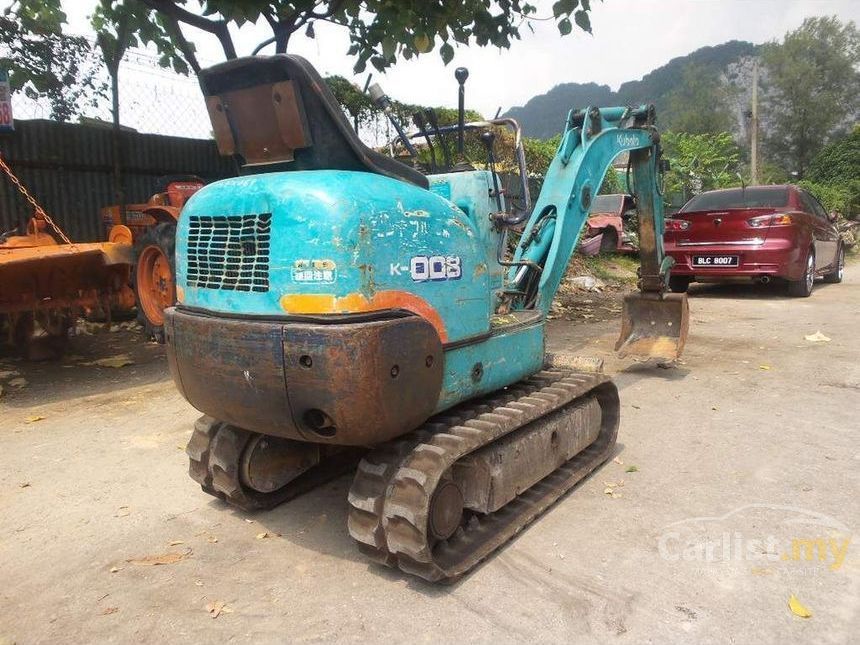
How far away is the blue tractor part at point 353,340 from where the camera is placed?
252 centimetres

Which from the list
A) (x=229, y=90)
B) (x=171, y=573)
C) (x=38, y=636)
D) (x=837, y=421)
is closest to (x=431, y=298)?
(x=229, y=90)

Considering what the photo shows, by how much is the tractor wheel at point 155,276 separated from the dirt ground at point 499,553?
1834 millimetres

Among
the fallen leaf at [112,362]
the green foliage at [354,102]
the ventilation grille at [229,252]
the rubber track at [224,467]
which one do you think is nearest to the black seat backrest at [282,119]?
the ventilation grille at [229,252]

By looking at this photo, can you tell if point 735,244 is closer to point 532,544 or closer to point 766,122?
point 532,544

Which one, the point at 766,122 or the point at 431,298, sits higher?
the point at 766,122

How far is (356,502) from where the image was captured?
2779 mm

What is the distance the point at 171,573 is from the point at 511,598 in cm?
148

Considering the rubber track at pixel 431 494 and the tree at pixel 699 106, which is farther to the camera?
the tree at pixel 699 106

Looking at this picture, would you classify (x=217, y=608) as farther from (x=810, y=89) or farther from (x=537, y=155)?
(x=810, y=89)

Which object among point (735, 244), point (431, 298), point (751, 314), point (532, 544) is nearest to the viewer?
point (431, 298)

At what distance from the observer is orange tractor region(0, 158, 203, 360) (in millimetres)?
5766

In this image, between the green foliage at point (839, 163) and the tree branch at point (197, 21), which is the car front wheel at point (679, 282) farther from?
the green foliage at point (839, 163)

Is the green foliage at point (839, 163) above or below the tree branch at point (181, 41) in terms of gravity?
above

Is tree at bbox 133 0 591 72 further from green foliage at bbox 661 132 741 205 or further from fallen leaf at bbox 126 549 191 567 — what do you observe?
green foliage at bbox 661 132 741 205
